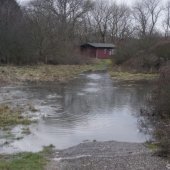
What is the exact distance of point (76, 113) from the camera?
19.7 meters

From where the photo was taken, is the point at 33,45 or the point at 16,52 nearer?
the point at 16,52

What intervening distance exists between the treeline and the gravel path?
3525 centimetres

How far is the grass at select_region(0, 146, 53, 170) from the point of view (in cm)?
1023

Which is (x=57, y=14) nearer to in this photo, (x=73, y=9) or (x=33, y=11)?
(x=73, y=9)

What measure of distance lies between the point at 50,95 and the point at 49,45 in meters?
30.8

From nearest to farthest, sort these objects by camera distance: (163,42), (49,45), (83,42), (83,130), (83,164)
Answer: (83,164), (83,130), (163,42), (49,45), (83,42)

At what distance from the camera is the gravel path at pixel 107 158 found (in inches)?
405

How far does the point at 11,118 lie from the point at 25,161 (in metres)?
6.67

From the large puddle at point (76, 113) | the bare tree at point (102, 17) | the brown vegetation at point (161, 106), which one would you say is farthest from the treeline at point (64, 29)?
the brown vegetation at point (161, 106)

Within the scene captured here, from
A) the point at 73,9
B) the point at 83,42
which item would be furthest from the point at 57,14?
the point at 83,42

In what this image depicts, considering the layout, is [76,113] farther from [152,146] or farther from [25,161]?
[25,161]

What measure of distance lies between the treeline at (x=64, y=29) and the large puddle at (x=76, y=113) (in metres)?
18.2

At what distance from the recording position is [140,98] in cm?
2514

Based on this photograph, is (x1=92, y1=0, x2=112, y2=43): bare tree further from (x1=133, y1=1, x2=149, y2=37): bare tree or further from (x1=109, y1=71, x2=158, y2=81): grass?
(x1=109, y1=71, x2=158, y2=81): grass
